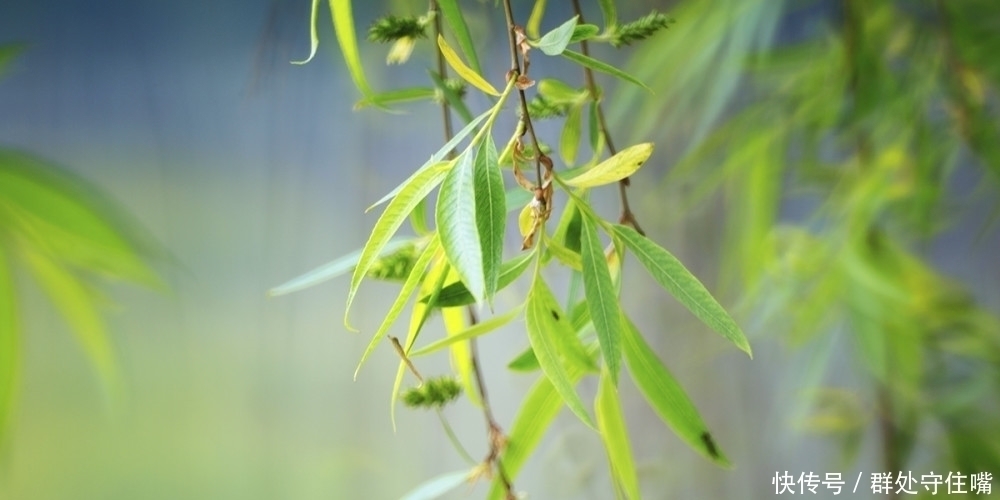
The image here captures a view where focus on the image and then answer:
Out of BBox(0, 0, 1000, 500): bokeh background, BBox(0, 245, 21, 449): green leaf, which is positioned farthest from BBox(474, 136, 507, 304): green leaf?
BBox(0, 245, 21, 449): green leaf

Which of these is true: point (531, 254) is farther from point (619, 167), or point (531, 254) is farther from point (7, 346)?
point (7, 346)

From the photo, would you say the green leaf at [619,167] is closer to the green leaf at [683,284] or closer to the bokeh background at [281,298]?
the green leaf at [683,284]

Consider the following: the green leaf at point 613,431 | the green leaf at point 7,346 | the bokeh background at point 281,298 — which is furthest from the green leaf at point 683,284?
the green leaf at point 7,346

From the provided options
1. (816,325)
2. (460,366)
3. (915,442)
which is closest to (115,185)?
(460,366)

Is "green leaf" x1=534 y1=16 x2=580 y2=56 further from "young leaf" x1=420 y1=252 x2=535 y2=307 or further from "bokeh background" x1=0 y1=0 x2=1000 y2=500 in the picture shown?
"bokeh background" x1=0 y1=0 x2=1000 y2=500

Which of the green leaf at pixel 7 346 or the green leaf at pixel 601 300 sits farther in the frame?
the green leaf at pixel 7 346

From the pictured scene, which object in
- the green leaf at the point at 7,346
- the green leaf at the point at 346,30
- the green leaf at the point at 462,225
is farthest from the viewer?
the green leaf at the point at 7,346
